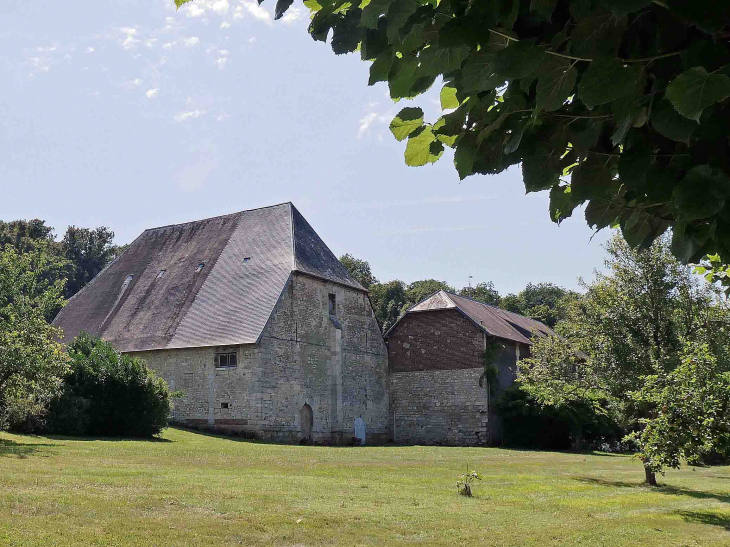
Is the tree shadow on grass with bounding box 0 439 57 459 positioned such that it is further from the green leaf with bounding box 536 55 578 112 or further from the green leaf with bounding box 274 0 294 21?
the green leaf with bounding box 536 55 578 112

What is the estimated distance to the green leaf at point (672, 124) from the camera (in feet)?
6.21

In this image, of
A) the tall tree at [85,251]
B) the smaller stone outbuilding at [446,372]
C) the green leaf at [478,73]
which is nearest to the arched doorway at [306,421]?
the smaller stone outbuilding at [446,372]

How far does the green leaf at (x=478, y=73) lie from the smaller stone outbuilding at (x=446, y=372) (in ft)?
109

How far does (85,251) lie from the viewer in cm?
6650

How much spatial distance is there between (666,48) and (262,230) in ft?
110

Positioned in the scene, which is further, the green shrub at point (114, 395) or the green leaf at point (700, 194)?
the green shrub at point (114, 395)

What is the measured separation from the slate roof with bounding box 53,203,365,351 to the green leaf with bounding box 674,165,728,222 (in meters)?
27.4

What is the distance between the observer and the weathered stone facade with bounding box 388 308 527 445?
113 feet

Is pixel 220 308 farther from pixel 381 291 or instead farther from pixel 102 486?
pixel 381 291

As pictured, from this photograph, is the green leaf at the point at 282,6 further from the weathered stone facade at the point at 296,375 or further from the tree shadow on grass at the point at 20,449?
the weathered stone facade at the point at 296,375

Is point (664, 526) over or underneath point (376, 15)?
underneath

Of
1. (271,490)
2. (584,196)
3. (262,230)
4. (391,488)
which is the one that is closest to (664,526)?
(391,488)

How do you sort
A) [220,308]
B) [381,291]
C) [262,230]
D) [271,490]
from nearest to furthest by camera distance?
[271,490], [220,308], [262,230], [381,291]

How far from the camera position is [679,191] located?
196 centimetres
